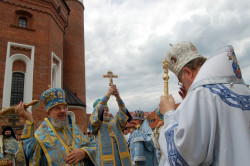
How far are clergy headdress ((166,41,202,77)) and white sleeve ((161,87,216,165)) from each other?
0.51 m

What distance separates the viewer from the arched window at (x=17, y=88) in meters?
13.8

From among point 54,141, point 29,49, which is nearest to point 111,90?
point 54,141

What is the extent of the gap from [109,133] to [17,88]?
11545 mm

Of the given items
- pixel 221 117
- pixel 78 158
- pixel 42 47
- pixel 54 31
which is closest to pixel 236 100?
pixel 221 117

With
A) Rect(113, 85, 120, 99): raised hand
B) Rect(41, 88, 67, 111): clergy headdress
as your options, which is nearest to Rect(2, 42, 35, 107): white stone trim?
Rect(113, 85, 120, 99): raised hand

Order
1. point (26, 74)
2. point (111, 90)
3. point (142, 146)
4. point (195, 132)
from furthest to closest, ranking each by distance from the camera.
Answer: point (26, 74) → point (142, 146) → point (111, 90) → point (195, 132)

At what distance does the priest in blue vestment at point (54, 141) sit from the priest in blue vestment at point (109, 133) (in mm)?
1077

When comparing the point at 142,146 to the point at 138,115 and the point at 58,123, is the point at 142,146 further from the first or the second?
the point at 58,123

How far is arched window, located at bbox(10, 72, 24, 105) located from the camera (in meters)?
13.8

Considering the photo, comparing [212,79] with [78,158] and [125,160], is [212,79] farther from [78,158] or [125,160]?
[125,160]

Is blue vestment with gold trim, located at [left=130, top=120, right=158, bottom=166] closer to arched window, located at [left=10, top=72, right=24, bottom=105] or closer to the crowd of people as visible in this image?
the crowd of people

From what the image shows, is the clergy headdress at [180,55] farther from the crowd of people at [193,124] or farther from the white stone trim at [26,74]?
the white stone trim at [26,74]

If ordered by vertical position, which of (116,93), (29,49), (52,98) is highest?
(29,49)

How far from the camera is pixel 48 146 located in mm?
3041
